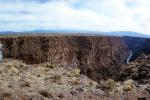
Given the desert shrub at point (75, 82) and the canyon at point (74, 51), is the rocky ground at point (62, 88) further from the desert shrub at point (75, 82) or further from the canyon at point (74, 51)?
the canyon at point (74, 51)

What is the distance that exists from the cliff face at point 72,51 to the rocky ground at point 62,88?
38649mm

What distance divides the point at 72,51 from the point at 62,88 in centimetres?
6330

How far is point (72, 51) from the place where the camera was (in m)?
80.7

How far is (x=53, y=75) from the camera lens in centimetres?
2061

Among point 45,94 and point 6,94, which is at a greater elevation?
point 6,94

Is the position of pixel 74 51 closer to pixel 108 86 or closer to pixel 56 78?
pixel 56 78

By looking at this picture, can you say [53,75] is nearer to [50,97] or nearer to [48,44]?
[50,97]

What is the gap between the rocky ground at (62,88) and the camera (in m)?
15.9

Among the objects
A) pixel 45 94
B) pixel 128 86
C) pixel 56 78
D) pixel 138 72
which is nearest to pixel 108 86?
pixel 128 86

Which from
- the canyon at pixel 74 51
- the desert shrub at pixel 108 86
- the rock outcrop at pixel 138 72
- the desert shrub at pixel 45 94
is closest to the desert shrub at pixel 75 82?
the desert shrub at pixel 108 86

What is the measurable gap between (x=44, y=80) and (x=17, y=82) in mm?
1592

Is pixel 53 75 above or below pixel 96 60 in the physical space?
above

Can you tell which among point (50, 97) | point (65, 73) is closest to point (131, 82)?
point (65, 73)

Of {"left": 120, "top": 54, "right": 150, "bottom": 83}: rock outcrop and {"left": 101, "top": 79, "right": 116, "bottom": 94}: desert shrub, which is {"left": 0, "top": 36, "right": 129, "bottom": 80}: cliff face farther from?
{"left": 101, "top": 79, "right": 116, "bottom": 94}: desert shrub
